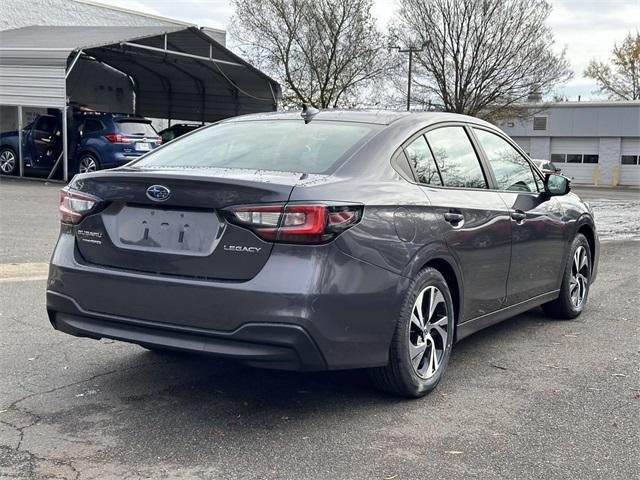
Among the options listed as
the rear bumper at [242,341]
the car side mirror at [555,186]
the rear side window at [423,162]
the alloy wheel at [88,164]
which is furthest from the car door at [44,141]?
the rear bumper at [242,341]

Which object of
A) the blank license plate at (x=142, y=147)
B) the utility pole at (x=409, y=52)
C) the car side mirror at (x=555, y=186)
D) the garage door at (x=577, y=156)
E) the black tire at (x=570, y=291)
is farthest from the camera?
the garage door at (x=577, y=156)

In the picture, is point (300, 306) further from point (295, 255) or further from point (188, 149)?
point (188, 149)

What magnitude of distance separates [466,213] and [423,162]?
0.41 metres

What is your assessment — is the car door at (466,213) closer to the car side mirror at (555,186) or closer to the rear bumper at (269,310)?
the rear bumper at (269,310)

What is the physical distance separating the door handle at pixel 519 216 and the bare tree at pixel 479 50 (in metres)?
33.8

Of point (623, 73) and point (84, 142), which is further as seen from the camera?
point (623, 73)

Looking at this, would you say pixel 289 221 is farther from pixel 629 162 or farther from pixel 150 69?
pixel 629 162

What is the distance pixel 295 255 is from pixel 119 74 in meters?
30.0

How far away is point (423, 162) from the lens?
4590mm

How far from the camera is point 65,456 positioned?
3.40 metres

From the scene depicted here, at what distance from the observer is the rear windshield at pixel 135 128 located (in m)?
19.0

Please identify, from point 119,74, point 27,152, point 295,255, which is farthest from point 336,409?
point 119,74

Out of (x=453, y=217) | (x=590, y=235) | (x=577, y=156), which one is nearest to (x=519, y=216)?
(x=453, y=217)

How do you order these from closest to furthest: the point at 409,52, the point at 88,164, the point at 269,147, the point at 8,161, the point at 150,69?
the point at 269,147, the point at 88,164, the point at 8,161, the point at 150,69, the point at 409,52
